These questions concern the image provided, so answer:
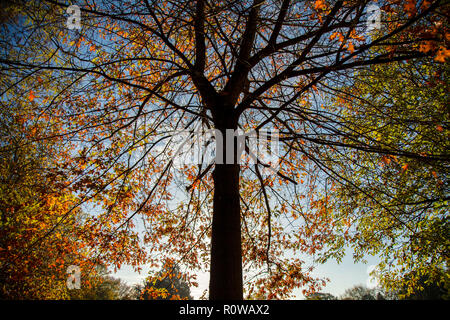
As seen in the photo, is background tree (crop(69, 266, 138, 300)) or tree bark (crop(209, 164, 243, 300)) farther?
background tree (crop(69, 266, 138, 300))

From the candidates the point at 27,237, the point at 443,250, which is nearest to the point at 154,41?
the point at 27,237

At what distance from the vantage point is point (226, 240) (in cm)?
334

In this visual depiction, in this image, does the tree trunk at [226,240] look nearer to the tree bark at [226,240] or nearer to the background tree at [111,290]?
the tree bark at [226,240]

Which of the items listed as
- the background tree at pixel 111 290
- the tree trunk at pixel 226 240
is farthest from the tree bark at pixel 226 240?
the background tree at pixel 111 290

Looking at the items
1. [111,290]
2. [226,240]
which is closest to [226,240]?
[226,240]

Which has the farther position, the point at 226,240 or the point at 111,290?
the point at 111,290

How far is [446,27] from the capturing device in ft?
9.99

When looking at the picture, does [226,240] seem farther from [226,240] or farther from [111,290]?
[111,290]

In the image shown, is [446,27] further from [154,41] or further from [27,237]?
[27,237]

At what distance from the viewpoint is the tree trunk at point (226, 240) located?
10.0 ft

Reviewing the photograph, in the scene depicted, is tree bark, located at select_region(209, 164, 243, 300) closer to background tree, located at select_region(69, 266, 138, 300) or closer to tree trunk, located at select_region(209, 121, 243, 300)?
tree trunk, located at select_region(209, 121, 243, 300)

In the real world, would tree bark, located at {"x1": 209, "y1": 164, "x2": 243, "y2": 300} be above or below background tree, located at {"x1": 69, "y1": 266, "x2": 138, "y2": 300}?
above

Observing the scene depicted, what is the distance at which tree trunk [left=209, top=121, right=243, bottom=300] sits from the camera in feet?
10.0

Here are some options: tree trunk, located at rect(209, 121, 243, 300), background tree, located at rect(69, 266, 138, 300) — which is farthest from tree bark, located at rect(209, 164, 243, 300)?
background tree, located at rect(69, 266, 138, 300)
